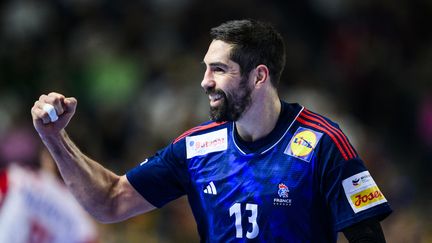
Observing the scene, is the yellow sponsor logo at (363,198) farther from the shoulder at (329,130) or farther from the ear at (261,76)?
the ear at (261,76)

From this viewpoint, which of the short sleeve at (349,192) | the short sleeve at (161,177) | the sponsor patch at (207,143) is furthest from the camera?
the short sleeve at (161,177)

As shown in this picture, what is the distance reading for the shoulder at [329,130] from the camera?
187 inches

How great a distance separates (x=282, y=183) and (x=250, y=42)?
799 millimetres

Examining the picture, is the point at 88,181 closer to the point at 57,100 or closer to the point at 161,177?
the point at 161,177

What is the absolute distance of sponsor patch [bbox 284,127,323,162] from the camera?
4824 mm

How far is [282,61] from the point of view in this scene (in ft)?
16.9

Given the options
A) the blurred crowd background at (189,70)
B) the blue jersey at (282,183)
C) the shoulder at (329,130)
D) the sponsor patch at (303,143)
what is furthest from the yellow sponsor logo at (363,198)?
the blurred crowd background at (189,70)

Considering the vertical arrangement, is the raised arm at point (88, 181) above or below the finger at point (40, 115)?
below

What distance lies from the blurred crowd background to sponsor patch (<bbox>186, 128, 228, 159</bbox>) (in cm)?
411

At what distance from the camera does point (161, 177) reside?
17.5 feet

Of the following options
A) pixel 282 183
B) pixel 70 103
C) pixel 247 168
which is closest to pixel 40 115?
pixel 70 103

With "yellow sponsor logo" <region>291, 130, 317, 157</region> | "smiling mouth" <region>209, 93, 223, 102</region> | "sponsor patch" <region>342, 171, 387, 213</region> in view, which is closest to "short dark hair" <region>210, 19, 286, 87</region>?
"smiling mouth" <region>209, 93, 223, 102</region>

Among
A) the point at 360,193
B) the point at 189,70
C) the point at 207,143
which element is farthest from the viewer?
the point at 189,70

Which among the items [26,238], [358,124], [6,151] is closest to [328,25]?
[358,124]
